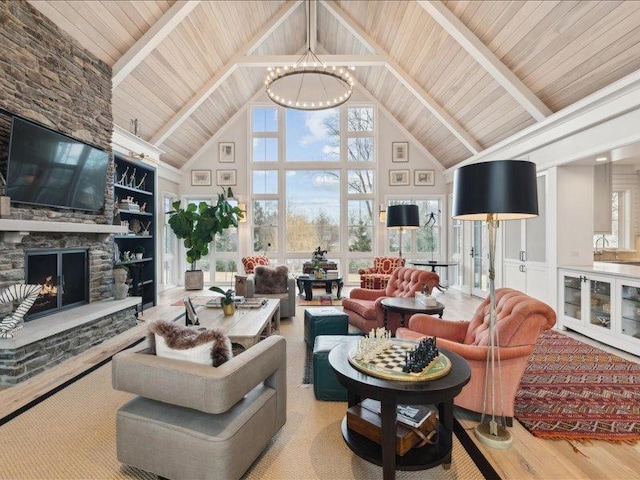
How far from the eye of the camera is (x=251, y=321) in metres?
3.57

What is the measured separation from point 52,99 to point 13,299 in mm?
2244

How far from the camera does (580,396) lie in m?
2.82

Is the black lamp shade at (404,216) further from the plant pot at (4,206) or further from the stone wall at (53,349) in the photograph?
the plant pot at (4,206)

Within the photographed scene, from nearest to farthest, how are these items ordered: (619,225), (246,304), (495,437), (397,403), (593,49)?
(397,403)
(495,437)
(593,49)
(246,304)
(619,225)

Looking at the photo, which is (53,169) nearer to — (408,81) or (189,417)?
(189,417)

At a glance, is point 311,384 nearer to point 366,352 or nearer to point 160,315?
point 366,352

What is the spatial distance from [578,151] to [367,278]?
4024 mm

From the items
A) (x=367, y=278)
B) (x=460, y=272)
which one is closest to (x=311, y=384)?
(x=367, y=278)

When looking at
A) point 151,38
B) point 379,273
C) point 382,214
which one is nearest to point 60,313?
point 151,38

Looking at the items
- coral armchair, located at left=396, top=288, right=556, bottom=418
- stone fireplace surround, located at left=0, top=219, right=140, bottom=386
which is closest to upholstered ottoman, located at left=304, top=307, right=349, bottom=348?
coral armchair, located at left=396, top=288, right=556, bottom=418

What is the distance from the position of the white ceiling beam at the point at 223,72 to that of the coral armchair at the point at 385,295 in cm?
486

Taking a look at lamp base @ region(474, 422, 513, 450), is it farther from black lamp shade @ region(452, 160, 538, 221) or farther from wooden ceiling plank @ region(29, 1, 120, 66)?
wooden ceiling plank @ region(29, 1, 120, 66)

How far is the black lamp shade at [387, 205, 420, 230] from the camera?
4.94 m

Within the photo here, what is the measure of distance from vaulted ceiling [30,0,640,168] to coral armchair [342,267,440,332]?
10.0 ft
